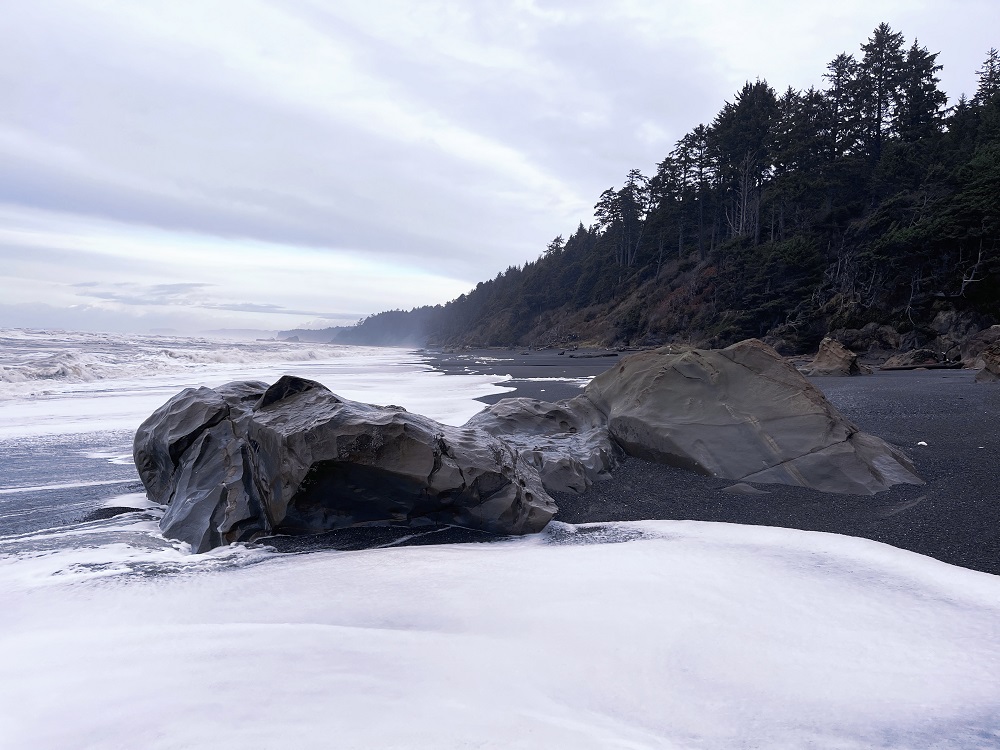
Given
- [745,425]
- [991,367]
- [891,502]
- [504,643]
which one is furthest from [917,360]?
[504,643]

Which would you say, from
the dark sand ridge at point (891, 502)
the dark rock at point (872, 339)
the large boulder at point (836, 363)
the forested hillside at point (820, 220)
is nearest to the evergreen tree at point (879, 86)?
the forested hillside at point (820, 220)

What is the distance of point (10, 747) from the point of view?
55.8 inches

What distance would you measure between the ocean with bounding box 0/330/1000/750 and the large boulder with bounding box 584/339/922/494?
Result: 3.25ft

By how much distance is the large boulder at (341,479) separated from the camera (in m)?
3.08

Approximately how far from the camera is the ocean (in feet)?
4.85

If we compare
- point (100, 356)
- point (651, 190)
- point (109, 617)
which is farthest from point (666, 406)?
point (651, 190)

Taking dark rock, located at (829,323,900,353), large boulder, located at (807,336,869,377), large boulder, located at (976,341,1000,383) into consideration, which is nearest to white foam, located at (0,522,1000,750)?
large boulder, located at (976,341,1000,383)

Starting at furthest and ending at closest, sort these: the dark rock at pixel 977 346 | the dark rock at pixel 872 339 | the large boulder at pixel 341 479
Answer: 1. the dark rock at pixel 872 339
2. the dark rock at pixel 977 346
3. the large boulder at pixel 341 479

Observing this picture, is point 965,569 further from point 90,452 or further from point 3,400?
point 3,400

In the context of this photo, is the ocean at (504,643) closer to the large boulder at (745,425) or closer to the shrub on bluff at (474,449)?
the shrub on bluff at (474,449)

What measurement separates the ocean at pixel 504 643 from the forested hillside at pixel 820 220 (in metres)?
19.3

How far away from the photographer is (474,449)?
11.3ft

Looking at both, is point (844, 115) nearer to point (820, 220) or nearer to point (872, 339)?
point (820, 220)

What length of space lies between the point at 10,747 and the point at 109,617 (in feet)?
2.72
